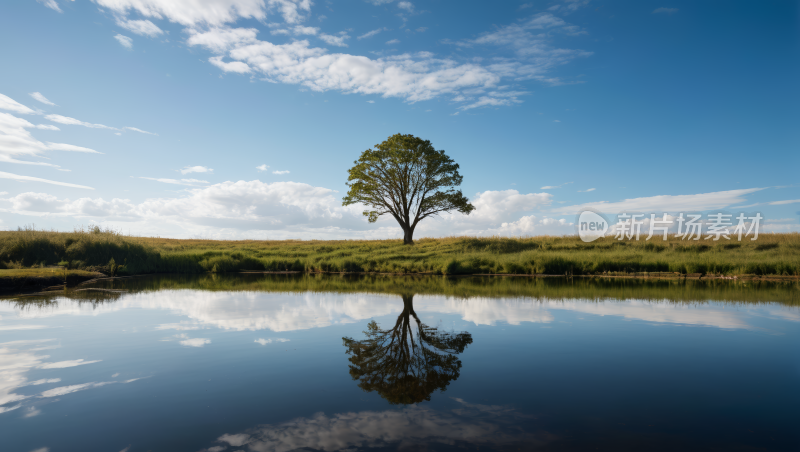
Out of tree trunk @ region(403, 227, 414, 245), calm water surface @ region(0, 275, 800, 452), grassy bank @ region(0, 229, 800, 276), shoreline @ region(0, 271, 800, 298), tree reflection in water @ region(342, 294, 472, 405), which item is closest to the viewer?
calm water surface @ region(0, 275, 800, 452)

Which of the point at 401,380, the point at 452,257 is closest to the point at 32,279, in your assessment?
the point at 401,380

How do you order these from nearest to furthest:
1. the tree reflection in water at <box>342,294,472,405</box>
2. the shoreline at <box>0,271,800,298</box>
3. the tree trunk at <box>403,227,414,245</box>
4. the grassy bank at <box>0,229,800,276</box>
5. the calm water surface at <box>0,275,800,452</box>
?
the calm water surface at <box>0,275,800,452</box> → the tree reflection in water at <box>342,294,472,405</box> → the shoreline at <box>0,271,800,298</box> → the grassy bank at <box>0,229,800,276</box> → the tree trunk at <box>403,227,414,245</box>

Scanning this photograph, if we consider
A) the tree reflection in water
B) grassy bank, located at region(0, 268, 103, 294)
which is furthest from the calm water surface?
grassy bank, located at region(0, 268, 103, 294)

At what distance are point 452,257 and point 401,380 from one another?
68.0 ft

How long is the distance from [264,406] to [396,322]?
4837mm

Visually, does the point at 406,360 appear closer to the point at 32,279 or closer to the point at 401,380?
the point at 401,380

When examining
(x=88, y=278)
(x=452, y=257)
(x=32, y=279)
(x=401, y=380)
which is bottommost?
(x=401, y=380)

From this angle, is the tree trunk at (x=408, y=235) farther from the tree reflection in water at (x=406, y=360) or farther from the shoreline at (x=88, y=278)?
the tree reflection in water at (x=406, y=360)

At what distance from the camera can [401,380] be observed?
208 inches

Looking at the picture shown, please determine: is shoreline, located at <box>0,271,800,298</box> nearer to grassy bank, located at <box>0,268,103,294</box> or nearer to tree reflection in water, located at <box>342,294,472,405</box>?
grassy bank, located at <box>0,268,103,294</box>

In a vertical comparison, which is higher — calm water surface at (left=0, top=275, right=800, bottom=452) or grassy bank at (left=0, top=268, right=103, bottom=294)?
grassy bank at (left=0, top=268, right=103, bottom=294)

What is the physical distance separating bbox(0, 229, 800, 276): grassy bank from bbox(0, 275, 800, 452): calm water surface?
12.0 metres

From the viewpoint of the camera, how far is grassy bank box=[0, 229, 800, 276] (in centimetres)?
2178

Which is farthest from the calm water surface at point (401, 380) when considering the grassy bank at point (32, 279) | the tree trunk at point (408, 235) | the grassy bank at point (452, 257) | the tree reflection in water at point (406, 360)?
the tree trunk at point (408, 235)
